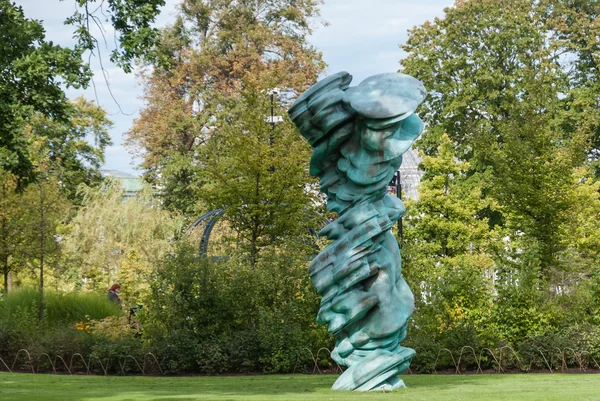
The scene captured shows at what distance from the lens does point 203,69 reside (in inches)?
1639

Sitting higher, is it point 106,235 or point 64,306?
point 106,235

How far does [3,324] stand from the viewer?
763 inches

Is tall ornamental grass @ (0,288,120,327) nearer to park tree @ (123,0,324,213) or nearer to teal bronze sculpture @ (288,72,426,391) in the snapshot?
teal bronze sculpture @ (288,72,426,391)

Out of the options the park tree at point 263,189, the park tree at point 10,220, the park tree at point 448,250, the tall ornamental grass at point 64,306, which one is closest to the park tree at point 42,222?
the park tree at point 10,220

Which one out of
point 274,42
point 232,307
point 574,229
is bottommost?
point 232,307

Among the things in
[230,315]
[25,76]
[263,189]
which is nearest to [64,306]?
[263,189]

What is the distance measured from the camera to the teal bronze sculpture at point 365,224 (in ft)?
42.8

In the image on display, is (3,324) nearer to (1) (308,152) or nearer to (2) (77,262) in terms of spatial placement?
(1) (308,152)

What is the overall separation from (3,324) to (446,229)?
16.8 m

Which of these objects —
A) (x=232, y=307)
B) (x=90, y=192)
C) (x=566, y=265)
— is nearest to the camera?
(x=232, y=307)

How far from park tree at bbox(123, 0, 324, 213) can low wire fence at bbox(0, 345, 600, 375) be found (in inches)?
864

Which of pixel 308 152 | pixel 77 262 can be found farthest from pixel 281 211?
pixel 77 262

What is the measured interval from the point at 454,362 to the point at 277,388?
Result: 5.31m

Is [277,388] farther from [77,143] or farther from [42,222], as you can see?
[77,143]
